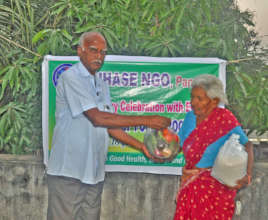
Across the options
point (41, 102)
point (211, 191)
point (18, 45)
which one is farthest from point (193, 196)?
point (18, 45)

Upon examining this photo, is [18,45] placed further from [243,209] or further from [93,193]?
[243,209]

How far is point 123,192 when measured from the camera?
4.24 metres

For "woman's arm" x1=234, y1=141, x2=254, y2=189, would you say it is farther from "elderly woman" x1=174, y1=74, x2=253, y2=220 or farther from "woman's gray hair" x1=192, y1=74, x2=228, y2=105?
"woman's gray hair" x1=192, y1=74, x2=228, y2=105

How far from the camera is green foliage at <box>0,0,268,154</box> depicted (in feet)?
13.8

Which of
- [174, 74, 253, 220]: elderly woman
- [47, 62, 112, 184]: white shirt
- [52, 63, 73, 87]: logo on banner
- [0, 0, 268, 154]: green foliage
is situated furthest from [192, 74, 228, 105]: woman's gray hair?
[52, 63, 73, 87]: logo on banner

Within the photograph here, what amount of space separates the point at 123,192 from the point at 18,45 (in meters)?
1.97

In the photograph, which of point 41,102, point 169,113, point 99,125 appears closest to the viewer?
point 99,125

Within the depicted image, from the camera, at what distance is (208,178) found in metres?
2.94

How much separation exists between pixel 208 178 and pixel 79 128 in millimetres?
1102

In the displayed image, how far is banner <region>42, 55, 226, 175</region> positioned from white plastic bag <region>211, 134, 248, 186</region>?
4.21 feet

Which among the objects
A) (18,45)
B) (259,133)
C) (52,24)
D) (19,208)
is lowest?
(19,208)

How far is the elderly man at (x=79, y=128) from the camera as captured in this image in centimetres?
320

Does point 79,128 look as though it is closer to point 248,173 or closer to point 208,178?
point 208,178

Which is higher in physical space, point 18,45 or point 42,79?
point 18,45
